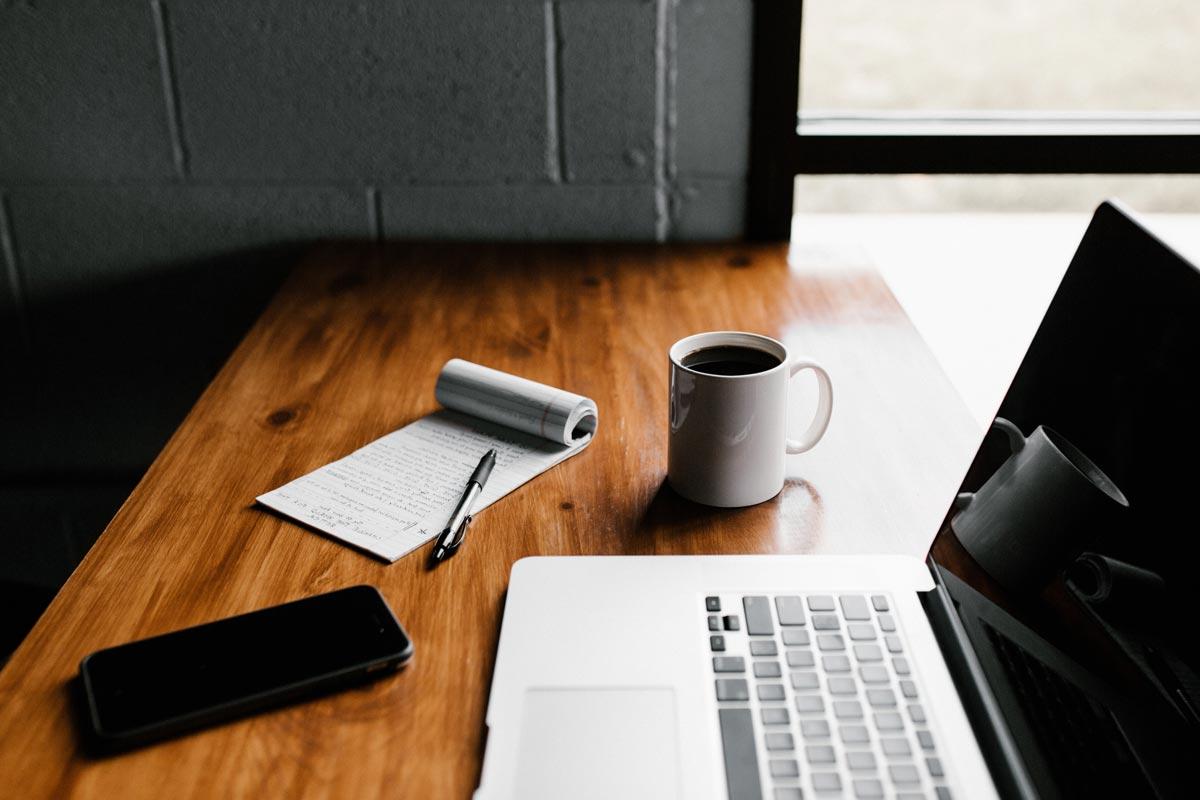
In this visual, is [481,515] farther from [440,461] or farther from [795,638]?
[795,638]

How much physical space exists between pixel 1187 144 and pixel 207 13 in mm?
1381

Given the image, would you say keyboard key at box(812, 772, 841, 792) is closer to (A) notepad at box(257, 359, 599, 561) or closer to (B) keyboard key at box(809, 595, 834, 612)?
(B) keyboard key at box(809, 595, 834, 612)

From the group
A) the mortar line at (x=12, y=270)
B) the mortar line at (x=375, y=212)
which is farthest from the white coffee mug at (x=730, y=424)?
the mortar line at (x=12, y=270)

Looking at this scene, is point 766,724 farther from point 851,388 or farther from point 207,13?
point 207,13

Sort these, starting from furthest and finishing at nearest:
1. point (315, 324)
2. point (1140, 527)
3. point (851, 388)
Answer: point (315, 324), point (851, 388), point (1140, 527)

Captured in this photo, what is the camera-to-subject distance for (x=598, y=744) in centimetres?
58

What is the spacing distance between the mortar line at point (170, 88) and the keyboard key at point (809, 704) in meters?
1.22

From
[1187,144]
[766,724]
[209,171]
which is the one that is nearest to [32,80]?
[209,171]

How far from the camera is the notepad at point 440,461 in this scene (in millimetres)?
793

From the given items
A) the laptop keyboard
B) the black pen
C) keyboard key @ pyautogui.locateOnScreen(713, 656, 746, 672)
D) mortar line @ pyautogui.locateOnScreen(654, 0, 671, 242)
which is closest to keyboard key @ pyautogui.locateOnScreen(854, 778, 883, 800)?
the laptop keyboard

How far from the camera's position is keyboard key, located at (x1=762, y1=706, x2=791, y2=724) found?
59 centimetres

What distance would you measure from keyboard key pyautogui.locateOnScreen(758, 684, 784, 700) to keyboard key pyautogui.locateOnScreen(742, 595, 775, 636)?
49 mm

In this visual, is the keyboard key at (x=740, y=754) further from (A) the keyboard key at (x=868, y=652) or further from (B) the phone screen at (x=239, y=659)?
(B) the phone screen at (x=239, y=659)

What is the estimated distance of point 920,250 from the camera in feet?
5.76
